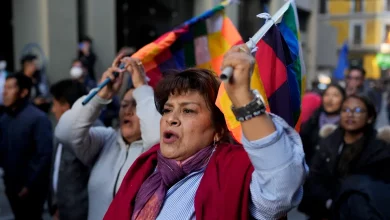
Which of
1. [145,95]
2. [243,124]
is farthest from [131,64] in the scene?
[243,124]

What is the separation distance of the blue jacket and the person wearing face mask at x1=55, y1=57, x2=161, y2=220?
1377 mm

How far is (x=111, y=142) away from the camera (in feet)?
9.70

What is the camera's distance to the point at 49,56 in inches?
316

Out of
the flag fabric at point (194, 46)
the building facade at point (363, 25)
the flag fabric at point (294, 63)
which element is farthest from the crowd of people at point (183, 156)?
the building facade at point (363, 25)

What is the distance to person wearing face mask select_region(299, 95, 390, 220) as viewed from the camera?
3555mm

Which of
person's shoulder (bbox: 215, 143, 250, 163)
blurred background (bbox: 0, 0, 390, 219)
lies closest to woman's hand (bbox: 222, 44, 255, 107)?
person's shoulder (bbox: 215, 143, 250, 163)

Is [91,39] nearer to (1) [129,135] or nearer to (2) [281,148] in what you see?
(1) [129,135]

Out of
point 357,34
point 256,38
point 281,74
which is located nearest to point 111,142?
point 281,74

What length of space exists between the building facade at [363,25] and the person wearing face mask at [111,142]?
4438cm

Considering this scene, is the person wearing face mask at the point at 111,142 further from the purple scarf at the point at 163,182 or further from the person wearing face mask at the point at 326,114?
the person wearing face mask at the point at 326,114

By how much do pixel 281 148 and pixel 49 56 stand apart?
717 cm

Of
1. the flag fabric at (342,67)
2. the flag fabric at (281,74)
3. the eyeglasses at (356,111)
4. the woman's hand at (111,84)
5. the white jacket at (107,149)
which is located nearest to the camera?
the flag fabric at (281,74)

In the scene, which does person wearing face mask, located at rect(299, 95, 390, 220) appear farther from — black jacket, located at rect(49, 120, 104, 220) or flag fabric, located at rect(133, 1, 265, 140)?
black jacket, located at rect(49, 120, 104, 220)

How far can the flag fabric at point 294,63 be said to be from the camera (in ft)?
7.14
